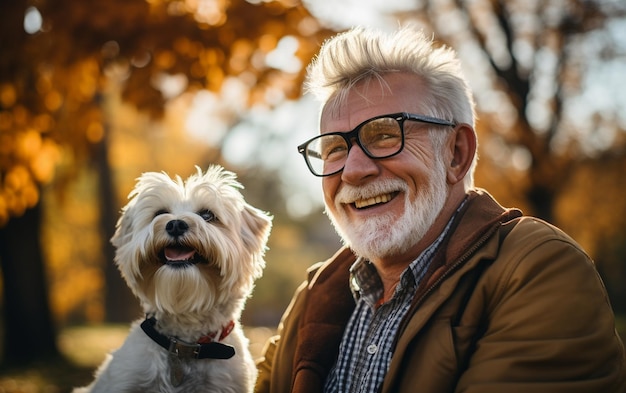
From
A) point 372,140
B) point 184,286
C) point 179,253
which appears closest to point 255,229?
point 179,253

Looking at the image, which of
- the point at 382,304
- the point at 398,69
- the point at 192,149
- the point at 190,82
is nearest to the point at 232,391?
the point at 382,304

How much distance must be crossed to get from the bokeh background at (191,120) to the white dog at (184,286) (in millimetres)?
935

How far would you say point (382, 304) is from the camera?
277cm

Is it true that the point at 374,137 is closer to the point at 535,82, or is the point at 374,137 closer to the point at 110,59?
the point at 110,59

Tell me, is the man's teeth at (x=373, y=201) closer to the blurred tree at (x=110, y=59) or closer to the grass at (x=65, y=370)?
the blurred tree at (x=110, y=59)

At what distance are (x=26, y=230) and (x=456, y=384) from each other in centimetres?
837

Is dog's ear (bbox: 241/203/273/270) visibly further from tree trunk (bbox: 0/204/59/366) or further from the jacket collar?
tree trunk (bbox: 0/204/59/366)

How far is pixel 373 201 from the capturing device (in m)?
2.95

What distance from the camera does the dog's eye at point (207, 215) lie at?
132 inches

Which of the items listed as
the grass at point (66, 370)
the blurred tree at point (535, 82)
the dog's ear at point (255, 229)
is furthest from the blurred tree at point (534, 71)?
the dog's ear at point (255, 229)

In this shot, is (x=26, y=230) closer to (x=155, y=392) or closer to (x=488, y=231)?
(x=155, y=392)

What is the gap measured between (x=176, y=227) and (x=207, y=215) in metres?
0.29

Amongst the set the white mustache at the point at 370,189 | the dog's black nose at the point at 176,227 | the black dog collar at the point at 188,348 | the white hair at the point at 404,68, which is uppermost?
the white hair at the point at 404,68

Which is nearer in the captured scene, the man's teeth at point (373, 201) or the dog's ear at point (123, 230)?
the man's teeth at point (373, 201)
